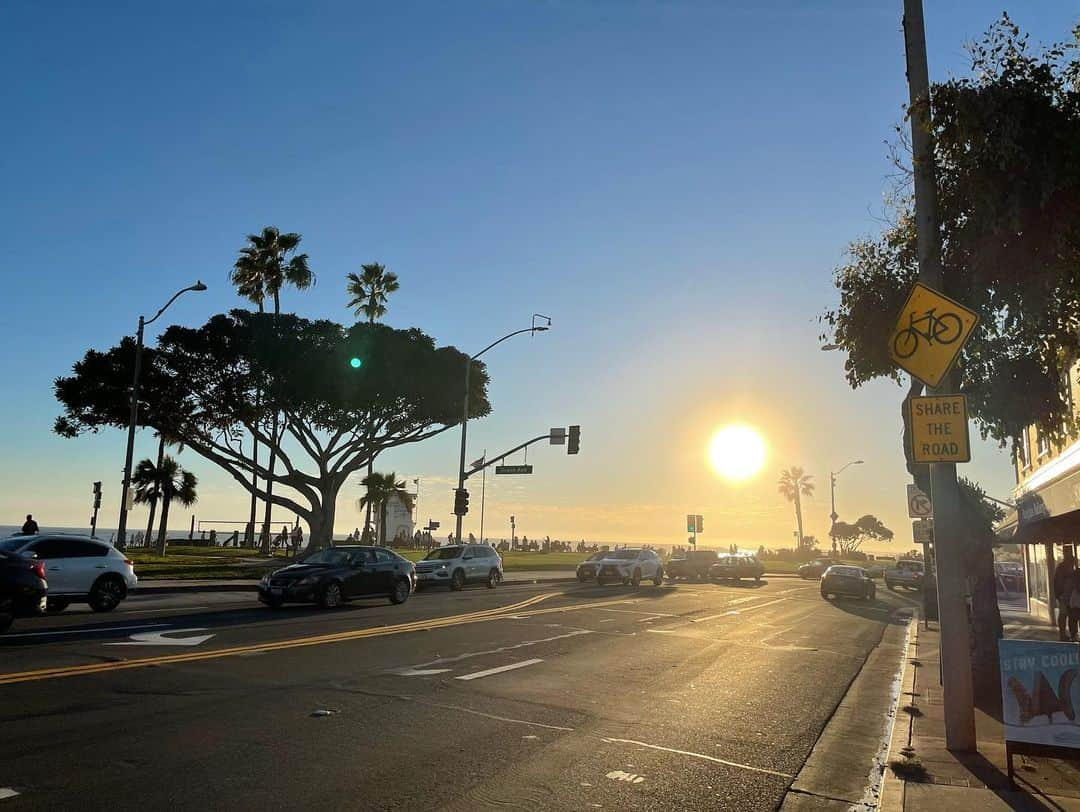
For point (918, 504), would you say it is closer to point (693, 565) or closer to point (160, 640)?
point (160, 640)

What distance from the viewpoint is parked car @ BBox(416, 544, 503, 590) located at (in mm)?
28609

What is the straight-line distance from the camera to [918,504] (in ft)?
48.9

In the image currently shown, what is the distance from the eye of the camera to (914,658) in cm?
1440

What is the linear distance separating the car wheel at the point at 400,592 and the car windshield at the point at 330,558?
1800 millimetres

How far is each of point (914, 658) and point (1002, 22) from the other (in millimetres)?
10851

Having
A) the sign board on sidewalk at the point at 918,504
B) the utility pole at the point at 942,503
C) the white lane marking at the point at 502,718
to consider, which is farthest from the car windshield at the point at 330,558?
the utility pole at the point at 942,503

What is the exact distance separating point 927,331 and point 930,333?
4 centimetres

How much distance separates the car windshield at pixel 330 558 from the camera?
19.6 metres

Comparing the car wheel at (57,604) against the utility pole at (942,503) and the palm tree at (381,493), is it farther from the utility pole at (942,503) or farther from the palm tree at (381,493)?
the palm tree at (381,493)

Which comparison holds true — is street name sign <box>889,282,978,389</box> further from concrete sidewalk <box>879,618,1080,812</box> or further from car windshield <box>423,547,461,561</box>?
car windshield <box>423,547,461,561</box>

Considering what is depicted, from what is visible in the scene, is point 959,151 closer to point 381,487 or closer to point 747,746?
point 747,746

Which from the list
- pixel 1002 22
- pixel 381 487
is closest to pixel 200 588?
pixel 1002 22

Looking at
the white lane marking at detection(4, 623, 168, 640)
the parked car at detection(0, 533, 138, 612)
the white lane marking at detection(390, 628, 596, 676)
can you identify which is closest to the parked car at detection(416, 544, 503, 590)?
the parked car at detection(0, 533, 138, 612)

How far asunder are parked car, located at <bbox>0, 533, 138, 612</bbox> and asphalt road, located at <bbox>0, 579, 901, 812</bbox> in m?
1.14
